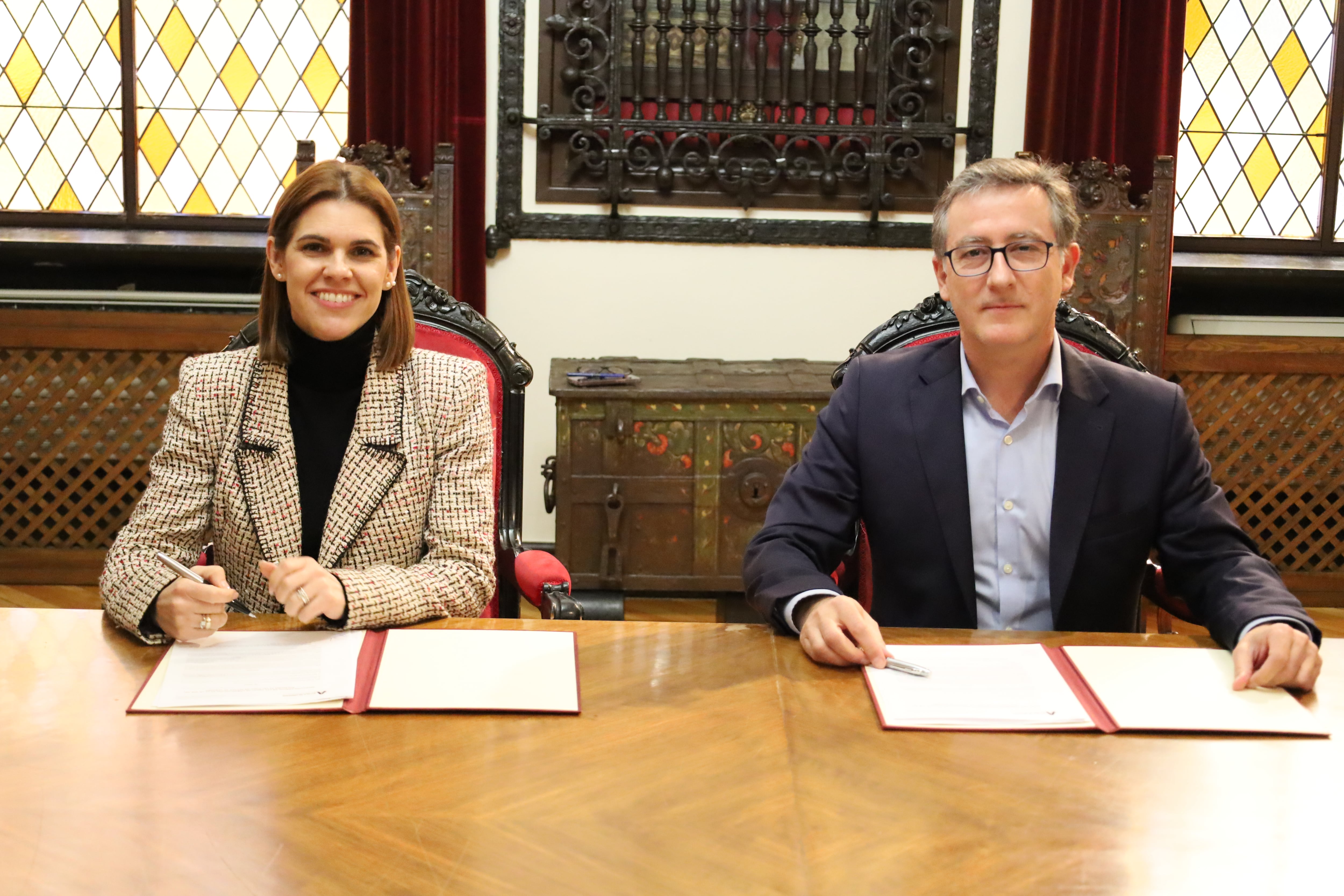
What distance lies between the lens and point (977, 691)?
1.27 metres

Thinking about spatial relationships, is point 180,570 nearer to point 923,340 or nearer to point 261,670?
point 261,670

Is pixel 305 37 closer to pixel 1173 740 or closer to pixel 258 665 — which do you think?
pixel 258 665

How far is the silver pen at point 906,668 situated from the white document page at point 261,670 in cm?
57

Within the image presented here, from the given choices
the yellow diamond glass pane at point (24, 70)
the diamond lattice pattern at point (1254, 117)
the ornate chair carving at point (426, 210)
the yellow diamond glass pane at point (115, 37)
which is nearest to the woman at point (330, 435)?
the ornate chair carving at point (426, 210)

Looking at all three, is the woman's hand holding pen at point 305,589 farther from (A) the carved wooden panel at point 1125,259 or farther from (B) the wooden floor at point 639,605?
(A) the carved wooden panel at point 1125,259

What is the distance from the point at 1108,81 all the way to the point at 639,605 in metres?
2.18

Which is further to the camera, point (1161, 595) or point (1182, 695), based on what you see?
point (1161, 595)

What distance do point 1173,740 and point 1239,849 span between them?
0.21 m

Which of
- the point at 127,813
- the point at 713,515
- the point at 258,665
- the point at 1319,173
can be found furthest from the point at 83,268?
the point at 1319,173

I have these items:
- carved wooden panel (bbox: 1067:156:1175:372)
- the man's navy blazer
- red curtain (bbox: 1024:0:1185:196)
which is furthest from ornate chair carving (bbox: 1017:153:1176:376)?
the man's navy blazer

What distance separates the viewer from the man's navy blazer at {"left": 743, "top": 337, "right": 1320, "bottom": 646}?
1640 mm

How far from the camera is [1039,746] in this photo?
116 centimetres

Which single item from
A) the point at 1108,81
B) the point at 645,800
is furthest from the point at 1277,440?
the point at 645,800

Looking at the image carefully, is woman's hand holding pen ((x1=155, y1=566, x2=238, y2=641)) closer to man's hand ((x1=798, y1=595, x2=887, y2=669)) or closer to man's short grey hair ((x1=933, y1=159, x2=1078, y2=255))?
man's hand ((x1=798, y1=595, x2=887, y2=669))
